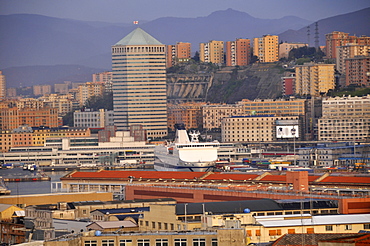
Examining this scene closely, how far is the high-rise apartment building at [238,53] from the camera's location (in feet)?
532

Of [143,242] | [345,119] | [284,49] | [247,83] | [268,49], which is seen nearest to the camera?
[143,242]

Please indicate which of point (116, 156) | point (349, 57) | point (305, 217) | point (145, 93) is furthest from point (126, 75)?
point (305, 217)

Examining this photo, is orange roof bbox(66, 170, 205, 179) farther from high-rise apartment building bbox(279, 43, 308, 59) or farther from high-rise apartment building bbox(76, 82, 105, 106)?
high-rise apartment building bbox(76, 82, 105, 106)

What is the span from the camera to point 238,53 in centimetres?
16250

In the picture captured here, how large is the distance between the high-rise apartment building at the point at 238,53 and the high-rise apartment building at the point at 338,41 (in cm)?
1125

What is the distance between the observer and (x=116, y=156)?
12019cm

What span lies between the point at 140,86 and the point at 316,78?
782 inches

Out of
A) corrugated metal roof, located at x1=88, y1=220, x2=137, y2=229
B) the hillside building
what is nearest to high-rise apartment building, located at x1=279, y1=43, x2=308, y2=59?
the hillside building

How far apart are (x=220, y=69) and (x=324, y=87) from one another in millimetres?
27711

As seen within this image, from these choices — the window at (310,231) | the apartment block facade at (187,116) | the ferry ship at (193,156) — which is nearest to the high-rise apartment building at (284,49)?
the apartment block facade at (187,116)

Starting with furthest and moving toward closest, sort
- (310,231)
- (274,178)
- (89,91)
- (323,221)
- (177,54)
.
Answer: (89,91) → (177,54) → (274,178) → (323,221) → (310,231)

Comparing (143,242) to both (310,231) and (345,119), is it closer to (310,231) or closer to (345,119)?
(310,231)

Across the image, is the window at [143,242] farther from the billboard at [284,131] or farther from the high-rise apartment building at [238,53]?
the high-rise apartment building at [238,53]

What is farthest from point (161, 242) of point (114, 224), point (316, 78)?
point (316, 78)
